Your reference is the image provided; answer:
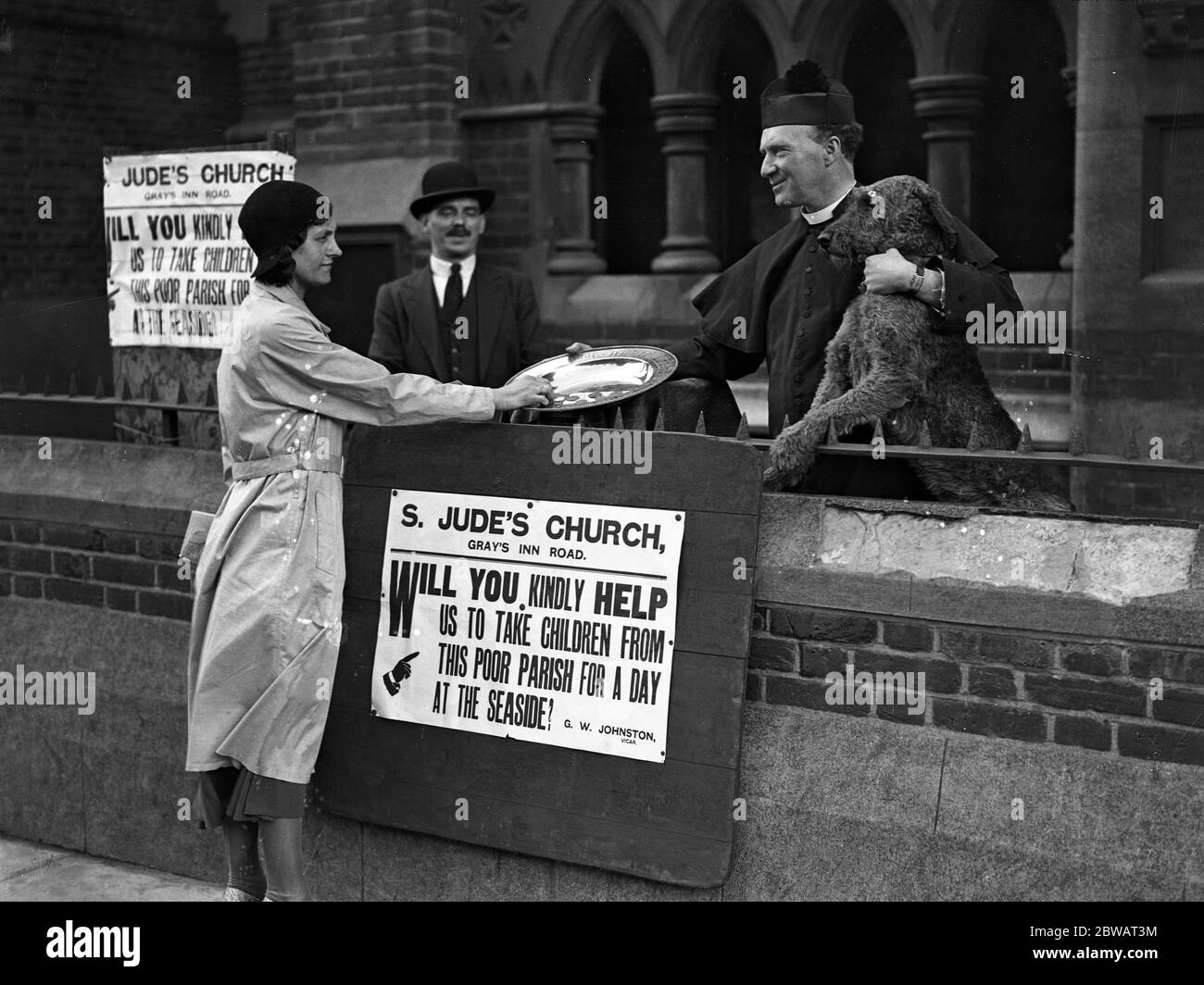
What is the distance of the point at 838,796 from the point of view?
3.71m

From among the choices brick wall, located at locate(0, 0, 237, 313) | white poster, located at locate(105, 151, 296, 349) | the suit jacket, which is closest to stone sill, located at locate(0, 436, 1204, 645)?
the suit jacket

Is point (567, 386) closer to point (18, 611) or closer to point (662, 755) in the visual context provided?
point (662, 755)

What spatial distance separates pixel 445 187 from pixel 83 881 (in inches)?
107

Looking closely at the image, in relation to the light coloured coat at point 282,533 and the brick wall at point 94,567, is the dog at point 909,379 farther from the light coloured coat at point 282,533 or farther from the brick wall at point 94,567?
the brick wall at point 94,567

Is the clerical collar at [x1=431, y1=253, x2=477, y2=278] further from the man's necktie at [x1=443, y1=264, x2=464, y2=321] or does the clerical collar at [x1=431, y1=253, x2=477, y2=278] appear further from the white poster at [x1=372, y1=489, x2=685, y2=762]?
the white poster at [x1=372, y1=489, x2=685, y2=762]

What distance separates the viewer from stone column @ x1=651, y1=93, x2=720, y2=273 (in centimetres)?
959

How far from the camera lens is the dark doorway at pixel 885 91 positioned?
9.05 m

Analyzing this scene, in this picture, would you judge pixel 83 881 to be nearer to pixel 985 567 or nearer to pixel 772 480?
pixel 772 480

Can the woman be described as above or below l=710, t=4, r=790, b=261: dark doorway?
below

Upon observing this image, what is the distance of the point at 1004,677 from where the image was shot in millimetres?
3541

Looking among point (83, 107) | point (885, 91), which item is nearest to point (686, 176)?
point (885, 91)

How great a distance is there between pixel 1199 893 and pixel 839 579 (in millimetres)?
1032

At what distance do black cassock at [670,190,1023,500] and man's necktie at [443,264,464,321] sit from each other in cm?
176
